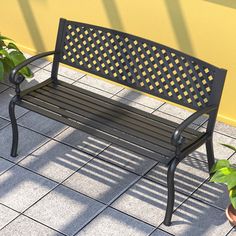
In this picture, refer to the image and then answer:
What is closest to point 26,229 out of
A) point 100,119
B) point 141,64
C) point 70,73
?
point 100,119

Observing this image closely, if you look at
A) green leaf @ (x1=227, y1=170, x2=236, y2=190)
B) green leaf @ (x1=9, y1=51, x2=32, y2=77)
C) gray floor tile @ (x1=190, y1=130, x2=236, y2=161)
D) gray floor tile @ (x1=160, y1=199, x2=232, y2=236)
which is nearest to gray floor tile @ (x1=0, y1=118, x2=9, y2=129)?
green leaf @ (x1=9, y1=51, x2=32, y2=77)

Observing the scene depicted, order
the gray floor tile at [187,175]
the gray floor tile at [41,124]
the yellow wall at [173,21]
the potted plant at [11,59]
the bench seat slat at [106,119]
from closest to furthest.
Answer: the bench seat slat at [106,119] → the gray floor tile at [187,175] → the yellow wall at [173,21] → the gray floor tile at [41,124] → the potted plant at [11,59]

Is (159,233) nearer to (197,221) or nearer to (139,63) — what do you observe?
(197,221)

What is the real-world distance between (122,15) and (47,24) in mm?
918

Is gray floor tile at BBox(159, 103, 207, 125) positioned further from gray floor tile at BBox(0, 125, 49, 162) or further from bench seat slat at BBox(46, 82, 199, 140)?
gray floor tile at BBox(0, 125, 49, 162)

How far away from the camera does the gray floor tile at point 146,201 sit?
5113 mm

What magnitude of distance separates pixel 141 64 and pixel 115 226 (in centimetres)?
126

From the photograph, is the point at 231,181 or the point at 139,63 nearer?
the point at 231,181

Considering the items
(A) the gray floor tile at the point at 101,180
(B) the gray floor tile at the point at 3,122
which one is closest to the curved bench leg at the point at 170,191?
(A) the gray floor tile at the point at 101,180

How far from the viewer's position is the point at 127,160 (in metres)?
5.66

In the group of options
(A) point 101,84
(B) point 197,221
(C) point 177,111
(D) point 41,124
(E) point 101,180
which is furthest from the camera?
(A) point 101,84

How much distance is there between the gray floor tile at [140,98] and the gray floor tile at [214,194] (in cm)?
113

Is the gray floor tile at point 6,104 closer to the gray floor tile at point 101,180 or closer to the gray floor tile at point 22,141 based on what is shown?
the gray floor tile at point 22,141

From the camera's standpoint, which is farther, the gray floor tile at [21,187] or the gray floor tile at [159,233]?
the gray floor tile at [21,187]
